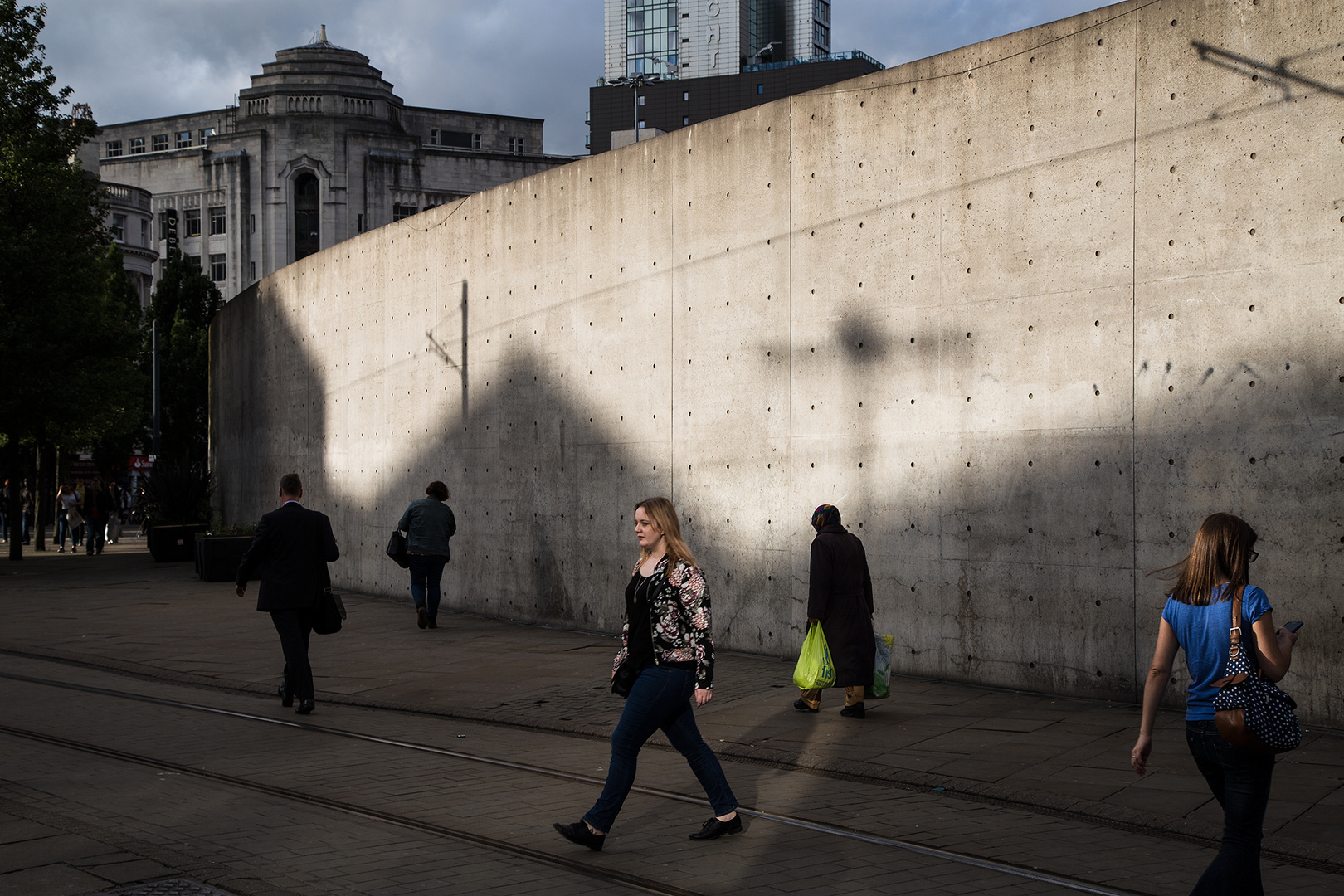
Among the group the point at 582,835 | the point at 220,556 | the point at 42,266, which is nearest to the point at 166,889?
the point at 582,835

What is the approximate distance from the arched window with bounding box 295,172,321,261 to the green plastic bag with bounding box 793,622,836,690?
71907mm

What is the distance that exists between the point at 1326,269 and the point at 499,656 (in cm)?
816

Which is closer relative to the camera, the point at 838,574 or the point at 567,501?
the point at 838,574

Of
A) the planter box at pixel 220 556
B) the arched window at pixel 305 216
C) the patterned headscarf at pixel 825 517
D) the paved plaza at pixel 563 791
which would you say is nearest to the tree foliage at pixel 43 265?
the planter box at pixel 220 556

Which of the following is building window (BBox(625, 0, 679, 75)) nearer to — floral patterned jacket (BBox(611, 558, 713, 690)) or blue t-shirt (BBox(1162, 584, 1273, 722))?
floral patterned jacket (BBox(611, 558, 713, 690))

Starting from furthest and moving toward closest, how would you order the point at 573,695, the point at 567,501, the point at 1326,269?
the point at 567,501 → the point at 573,695 → the point at 1326,269

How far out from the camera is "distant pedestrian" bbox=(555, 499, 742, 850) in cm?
595

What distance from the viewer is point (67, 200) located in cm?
2812

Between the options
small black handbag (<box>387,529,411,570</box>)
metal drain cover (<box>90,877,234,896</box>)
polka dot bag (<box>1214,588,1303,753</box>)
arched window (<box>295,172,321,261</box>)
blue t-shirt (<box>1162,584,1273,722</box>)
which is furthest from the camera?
arched window (<box>295,172,321,261</box>)

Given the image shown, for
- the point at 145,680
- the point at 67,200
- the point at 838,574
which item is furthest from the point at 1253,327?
the point at 67,200

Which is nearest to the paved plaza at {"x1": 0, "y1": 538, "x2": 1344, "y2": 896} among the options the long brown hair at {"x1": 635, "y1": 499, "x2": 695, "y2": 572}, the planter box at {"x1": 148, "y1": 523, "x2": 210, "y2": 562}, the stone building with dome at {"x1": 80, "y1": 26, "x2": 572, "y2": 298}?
the long brown hair at {"x1": 635, "y1": 499, "x2": 695, "y2": 572}

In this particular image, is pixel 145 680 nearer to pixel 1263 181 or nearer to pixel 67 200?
pixel 1263 181

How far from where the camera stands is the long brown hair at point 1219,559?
4.55 meters

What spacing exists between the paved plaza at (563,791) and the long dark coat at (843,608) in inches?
17.0
